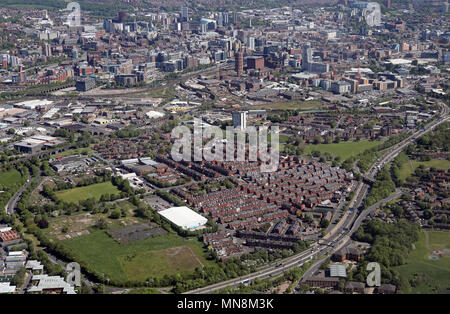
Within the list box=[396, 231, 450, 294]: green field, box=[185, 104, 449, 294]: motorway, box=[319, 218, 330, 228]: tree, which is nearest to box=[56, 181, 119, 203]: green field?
box=[319, 218, 330, 228]: tree

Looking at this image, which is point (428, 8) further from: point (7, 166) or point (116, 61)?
point (7, 166)

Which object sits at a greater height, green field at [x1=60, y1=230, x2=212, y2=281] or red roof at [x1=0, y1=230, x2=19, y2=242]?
red roof at [x1=0, y1=230, x2=19, y2=242]

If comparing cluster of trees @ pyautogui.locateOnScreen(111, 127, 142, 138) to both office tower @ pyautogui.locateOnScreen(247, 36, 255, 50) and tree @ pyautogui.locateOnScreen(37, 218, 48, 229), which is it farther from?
office tower @ pyautogui.locateOnScreen(247, 36, 255, 50)

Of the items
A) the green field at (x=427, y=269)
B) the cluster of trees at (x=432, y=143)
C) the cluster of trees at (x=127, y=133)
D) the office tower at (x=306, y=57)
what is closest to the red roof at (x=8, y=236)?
the green field at (x=427, y=269)

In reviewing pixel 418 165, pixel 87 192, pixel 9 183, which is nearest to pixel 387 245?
pixel 418 165

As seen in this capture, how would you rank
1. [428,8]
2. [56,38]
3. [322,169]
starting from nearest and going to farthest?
[322,169] < [56,38] < [428,8]
